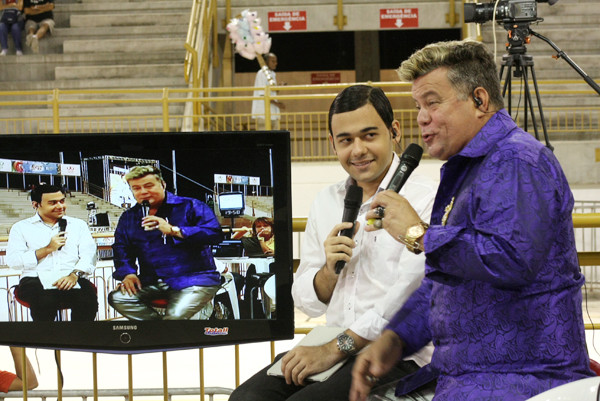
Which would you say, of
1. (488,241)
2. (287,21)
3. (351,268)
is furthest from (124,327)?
(287,21)

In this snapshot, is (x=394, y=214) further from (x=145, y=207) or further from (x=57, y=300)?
(x=57, y=300)

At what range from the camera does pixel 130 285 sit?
2.26 m

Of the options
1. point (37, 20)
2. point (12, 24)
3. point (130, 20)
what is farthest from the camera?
point (130, 20)

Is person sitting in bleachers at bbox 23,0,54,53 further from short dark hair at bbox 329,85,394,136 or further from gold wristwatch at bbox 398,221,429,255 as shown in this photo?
gold wristwatch at bbox 398,221,429,255

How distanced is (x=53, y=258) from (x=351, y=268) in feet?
2.83

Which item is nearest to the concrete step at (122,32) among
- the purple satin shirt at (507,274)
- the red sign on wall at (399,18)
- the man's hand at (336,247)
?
the red sign on wall at (399,18)

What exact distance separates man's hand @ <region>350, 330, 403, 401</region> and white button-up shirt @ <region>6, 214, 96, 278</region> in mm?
836

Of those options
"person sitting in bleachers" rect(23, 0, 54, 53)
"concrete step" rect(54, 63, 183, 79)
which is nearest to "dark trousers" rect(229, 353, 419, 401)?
"concrete step" rect(54, 63, 183, 79)

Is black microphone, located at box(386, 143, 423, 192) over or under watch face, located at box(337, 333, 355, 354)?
over

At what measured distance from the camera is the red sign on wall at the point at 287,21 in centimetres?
1320

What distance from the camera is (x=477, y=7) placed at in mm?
4035

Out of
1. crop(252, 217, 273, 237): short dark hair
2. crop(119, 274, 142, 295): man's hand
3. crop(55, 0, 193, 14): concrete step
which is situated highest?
crop(55, 0, 193, 14): concrete step

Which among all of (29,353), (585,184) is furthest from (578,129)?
(29,353)

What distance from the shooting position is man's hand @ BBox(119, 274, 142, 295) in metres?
2.25
